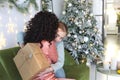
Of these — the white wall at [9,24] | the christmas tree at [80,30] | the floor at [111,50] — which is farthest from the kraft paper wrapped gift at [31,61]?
the christmas tree at [80,30]

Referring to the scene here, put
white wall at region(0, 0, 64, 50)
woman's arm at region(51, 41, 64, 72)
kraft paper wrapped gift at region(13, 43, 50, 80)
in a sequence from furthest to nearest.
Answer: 1. white wall at region(0, 0, 64, 50)
2. woman's arm at region(51, 41, 64, 72)
3. kraft paper wrapped gift at region(13, 43, 50, 80)

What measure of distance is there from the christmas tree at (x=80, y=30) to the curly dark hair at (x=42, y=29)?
2.50 metres

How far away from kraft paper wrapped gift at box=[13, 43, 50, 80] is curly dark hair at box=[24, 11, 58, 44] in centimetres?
15

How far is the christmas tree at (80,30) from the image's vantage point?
498 cm

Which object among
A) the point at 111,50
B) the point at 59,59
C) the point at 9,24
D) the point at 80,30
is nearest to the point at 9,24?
the point at 9,24

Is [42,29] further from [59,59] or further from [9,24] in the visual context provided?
[9,24]

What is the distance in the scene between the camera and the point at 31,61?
85.9 inches

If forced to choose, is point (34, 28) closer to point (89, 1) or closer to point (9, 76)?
point (9, 76)

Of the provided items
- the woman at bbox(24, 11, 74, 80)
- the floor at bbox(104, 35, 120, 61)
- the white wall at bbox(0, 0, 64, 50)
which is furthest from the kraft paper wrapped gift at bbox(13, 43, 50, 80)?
the floor at bbox(104, 35, 120, 61)

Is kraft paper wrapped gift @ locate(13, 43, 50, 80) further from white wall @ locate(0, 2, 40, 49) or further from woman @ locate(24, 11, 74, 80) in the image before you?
white wall @ locate(0, 2, 40, 49)

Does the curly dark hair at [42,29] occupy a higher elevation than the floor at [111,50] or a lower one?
higher

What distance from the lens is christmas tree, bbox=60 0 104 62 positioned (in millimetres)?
4984

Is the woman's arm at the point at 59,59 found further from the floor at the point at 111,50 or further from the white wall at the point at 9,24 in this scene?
the floor at the point at 111,50

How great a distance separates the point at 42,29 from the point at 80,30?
2697 mm
